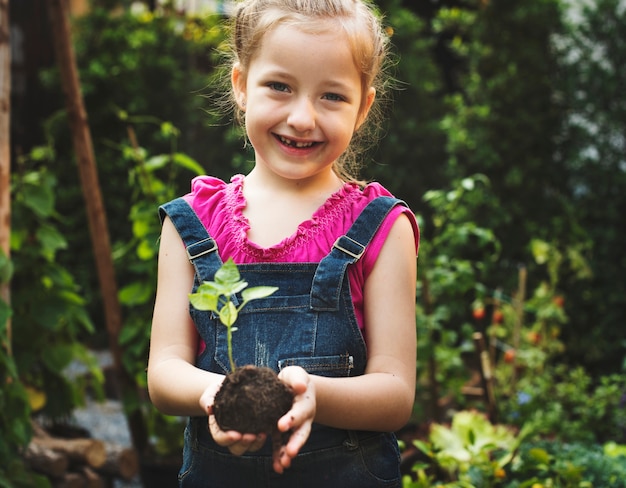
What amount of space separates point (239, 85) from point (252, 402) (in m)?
0.69

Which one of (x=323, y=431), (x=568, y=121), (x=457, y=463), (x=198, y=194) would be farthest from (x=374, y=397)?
(x=568, y=121)

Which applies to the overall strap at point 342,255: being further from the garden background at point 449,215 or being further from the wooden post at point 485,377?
the wooden post at point 485,377

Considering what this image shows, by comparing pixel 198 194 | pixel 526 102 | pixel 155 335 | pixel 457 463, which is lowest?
pixel 457 463

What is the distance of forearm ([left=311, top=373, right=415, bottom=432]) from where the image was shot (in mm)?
1275

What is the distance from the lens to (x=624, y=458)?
2609mm

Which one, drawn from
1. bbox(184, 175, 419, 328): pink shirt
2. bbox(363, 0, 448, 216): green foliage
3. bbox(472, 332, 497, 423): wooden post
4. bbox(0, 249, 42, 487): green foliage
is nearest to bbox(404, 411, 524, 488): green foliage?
bbox(472, 332, 497, 423): wooden post

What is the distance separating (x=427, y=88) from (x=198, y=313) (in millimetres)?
4226

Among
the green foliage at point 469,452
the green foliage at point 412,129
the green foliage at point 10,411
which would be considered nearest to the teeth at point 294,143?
the green foliage at point 469,452

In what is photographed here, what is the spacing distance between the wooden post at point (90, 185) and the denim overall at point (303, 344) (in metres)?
1.97

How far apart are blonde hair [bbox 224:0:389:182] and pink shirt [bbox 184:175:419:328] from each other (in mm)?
204

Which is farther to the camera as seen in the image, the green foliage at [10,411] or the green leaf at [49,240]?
the green leaf at [49,240]

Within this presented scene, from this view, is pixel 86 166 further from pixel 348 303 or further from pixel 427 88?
pixel 427 88

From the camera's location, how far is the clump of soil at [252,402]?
44.3 inches

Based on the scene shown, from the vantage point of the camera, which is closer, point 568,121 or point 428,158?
point 568,121
